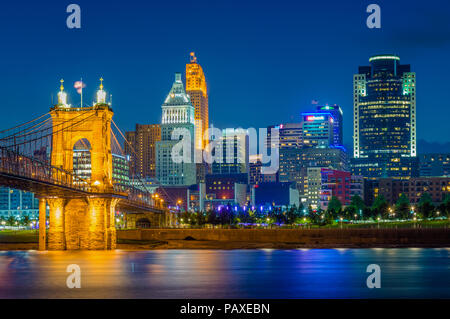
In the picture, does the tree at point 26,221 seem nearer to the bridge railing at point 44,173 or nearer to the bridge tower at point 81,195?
the bridge tower at point 81,195

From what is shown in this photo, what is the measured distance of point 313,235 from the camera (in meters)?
106

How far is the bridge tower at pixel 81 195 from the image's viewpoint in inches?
3155

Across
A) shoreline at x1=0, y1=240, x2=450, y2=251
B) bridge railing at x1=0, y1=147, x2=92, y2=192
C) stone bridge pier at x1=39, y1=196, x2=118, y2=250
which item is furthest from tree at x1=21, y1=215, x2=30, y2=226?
bridge railing at x1=0, y1=147, x2=92, y2=192

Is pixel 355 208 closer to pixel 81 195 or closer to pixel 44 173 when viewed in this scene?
pixel 81 195

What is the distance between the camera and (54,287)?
158ft

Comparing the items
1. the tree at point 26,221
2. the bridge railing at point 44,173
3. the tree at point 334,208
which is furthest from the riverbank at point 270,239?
the tree at point 26,221

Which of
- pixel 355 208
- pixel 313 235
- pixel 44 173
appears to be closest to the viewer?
pixel 44 173

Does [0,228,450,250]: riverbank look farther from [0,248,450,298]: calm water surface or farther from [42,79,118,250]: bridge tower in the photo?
[0,248,450,298]: calm water surface

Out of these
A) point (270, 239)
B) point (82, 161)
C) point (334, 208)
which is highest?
point (82, 161)

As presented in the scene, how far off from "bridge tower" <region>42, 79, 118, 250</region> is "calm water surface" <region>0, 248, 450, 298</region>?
3352mm

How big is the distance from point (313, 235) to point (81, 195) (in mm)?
40153

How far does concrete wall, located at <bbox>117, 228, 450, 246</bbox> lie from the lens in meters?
100

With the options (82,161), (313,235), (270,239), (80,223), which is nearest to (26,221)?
(82,161)
